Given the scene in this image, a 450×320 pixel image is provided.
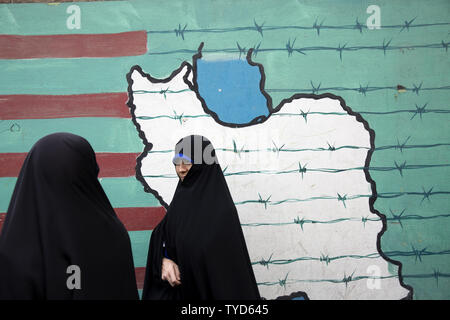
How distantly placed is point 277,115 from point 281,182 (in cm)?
52

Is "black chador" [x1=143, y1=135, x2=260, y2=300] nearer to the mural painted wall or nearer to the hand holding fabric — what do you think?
the hand holding fabric

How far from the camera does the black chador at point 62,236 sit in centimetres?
153

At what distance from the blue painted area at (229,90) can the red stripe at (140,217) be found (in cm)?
88

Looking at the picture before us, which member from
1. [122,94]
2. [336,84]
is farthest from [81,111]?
[336,84]

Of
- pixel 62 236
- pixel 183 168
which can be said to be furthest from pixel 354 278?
pixel 62 236

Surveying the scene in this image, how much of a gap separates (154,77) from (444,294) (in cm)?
278

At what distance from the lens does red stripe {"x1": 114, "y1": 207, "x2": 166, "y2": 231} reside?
314 cm

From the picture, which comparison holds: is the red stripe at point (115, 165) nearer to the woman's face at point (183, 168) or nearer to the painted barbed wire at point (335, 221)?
the woman's face at point (183, 168)

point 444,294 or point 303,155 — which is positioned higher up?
point 303,155

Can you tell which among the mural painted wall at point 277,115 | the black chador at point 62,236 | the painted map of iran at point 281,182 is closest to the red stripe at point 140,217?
the mural painted wall at point 277,115

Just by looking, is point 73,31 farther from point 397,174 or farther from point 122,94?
point 397,174

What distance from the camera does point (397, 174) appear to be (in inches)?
125

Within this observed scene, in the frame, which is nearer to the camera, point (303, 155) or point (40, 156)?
point (40, 156)

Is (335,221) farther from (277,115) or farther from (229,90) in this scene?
(229,90)
